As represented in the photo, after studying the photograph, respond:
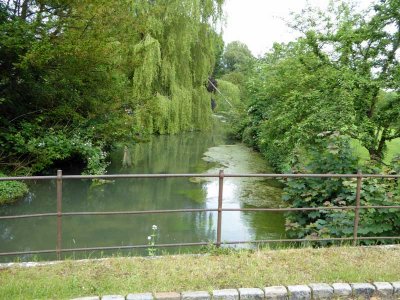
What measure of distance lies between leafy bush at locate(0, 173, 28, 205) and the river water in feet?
0.58

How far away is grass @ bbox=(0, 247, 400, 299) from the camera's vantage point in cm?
315

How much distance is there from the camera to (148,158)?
16.8 meters

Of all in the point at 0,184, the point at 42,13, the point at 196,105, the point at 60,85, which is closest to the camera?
the point at 0,184

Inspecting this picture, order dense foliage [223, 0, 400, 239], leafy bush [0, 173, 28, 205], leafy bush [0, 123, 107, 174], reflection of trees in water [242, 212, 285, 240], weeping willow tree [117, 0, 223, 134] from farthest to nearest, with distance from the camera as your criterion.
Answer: weeping willow tree [117, 0, 223, 134], leafy bush [0, 123, 107, 174], leafy bush [0, 173, 28, 205], reflection of trees in water [242, 212, 285, 240], dense foliage [223, 0, 400, 239]

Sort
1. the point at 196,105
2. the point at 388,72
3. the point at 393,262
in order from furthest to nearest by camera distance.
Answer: the point at 196,105 < the point at 388,72 < the point at 393,262

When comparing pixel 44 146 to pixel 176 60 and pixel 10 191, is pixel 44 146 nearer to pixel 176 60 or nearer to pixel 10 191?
pixel 10 191

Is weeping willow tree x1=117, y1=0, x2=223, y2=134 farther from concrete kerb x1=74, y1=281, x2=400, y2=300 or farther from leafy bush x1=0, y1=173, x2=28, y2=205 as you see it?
concrete kerb x1=74, y1=281, x2=400, y2=300

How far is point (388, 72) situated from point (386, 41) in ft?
2.32

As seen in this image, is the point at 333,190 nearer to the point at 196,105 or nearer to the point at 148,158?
the point at 148,158

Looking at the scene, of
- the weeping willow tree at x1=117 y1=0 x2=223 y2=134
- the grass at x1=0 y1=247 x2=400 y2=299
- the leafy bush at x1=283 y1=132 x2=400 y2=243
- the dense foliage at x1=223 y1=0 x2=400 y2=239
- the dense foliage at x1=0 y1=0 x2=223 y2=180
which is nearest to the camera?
the grass at x1=0 y1=247 x2=400 y2=299

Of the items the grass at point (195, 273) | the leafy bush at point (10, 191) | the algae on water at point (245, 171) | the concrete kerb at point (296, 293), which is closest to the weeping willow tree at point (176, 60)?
the algae on water at point (245, 171)

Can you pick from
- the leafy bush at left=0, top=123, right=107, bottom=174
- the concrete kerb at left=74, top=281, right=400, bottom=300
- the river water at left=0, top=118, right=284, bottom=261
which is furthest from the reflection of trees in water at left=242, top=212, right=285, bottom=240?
the leafy bush at left=0, top=123, right=107, bottom=174

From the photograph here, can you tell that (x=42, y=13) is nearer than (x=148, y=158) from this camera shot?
Yes

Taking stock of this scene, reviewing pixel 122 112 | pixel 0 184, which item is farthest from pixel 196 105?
pixel 0 184
